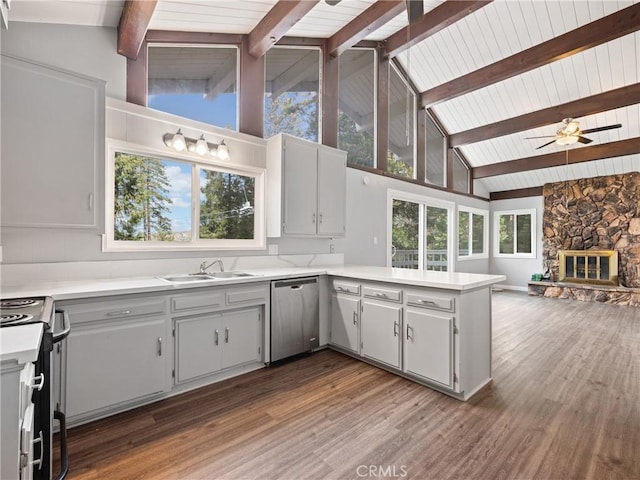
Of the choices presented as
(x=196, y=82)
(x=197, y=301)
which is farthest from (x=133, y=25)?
(x=197, y=301)

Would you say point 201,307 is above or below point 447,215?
below

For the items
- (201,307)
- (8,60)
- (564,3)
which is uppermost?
(564,3)

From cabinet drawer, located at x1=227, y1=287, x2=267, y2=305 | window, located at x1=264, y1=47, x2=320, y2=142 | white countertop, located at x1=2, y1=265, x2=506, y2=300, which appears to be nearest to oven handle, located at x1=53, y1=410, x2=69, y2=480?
white countertop, located at x1=2, y1=265, x2=506, y2=300

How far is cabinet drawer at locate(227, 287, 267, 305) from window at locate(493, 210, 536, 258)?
310 inches

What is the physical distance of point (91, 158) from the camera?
7.39 ft

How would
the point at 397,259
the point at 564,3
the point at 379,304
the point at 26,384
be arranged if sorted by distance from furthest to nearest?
the point at 397,259 < the point at 564,3 < the point at 379,304 < the point at 26,384

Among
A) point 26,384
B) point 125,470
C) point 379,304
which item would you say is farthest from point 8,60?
point 379,304

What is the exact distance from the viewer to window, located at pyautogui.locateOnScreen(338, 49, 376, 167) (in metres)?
4.74

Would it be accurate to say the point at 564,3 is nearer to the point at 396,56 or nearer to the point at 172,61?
the point at 396,56

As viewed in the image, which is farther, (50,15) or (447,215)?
(447,215)

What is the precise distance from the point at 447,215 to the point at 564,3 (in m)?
3.98

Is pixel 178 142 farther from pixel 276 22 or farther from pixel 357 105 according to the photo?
pixel 357 105

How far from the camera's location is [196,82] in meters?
3.33

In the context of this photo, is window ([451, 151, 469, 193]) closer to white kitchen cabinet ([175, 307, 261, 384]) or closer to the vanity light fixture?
the vanity light fixture
